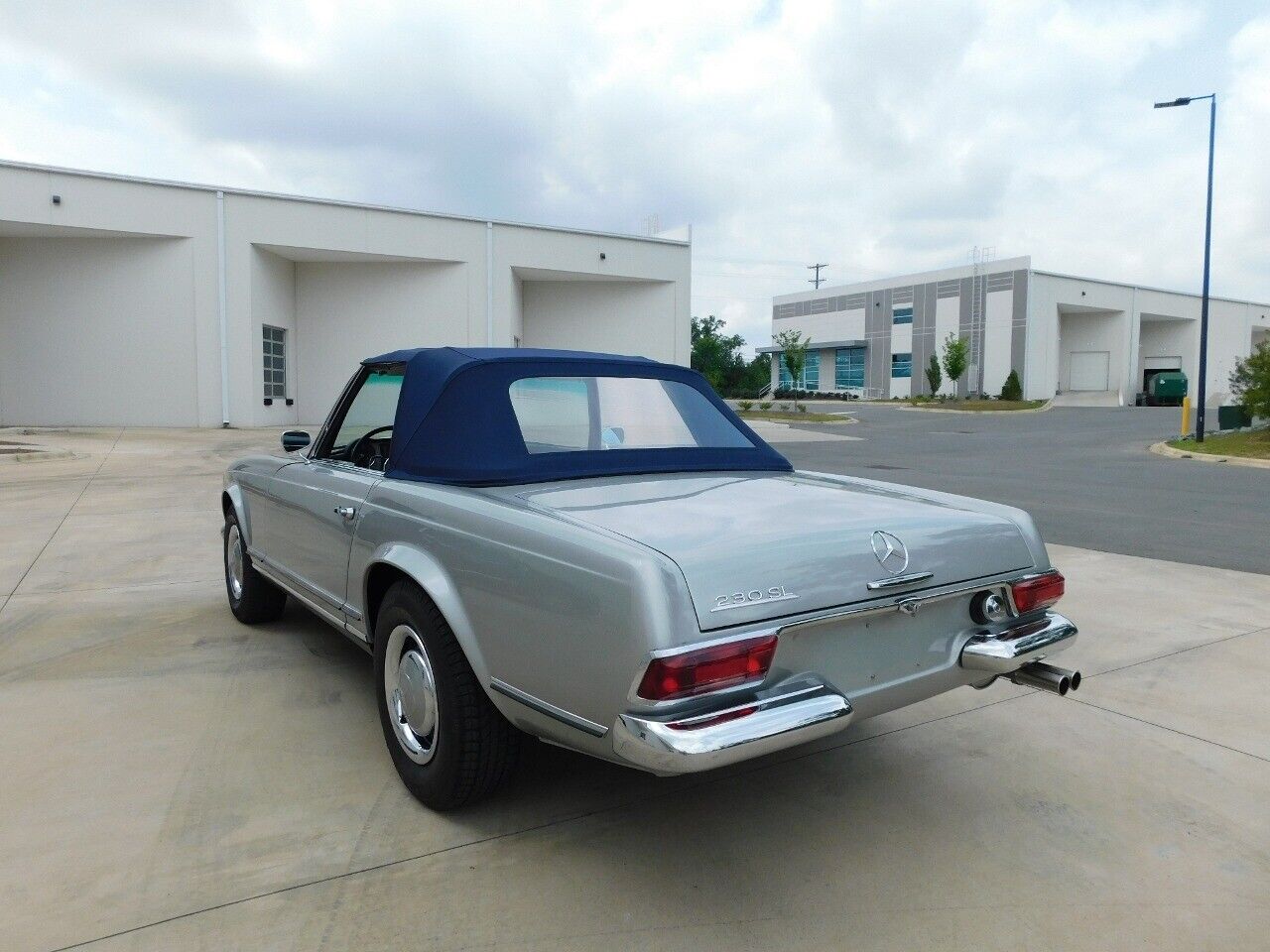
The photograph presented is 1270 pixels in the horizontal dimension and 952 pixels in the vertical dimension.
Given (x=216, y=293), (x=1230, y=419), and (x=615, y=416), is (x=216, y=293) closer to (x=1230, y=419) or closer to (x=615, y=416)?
(x=615, y=416)

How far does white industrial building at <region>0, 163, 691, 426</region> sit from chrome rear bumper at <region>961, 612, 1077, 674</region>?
22.2m

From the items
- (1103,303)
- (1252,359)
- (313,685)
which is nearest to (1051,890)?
(313,685)

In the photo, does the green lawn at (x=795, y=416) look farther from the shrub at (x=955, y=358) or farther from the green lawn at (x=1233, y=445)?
the shrub at (x=955, y=358)

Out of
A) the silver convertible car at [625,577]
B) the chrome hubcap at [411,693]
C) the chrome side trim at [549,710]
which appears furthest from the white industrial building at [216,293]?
the chrome side trim at [549,710]

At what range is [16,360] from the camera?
2133 cm

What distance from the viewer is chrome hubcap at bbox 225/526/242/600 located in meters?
5.04

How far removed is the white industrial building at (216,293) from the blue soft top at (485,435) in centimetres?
2065

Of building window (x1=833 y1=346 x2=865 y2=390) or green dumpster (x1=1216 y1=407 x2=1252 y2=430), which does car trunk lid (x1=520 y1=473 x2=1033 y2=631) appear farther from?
building window (x1=833 y1=346 x2=865 y2=390)

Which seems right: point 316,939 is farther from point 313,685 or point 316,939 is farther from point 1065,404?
point 1065,404

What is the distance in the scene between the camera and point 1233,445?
20.4 metres

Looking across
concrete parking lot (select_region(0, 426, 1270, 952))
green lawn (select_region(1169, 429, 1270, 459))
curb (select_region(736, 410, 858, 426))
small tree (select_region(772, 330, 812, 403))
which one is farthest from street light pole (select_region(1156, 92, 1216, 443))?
small tree (select_region(772, 330, 812, 403))

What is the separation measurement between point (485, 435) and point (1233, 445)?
2219 cm

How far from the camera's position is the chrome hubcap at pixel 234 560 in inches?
199

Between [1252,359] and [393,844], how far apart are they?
2486 centimetres
